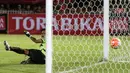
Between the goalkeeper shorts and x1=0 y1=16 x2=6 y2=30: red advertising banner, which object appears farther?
x1=0 y1=16 x2=6 y2=30: red advertising banner

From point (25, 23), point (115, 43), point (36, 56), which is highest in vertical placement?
point (25, 23)

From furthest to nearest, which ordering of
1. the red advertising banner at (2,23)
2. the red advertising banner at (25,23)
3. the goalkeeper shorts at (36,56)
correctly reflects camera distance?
1. the red advertising banner at (2,23)
2. the red advertising banner at (25,23)
3. the goalkeeper shorts at (36,56)

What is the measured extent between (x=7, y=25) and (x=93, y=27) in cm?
569

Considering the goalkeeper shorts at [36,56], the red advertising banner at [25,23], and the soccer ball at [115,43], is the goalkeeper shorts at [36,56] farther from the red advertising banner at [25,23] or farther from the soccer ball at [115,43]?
the red advertising banner at [25,23]

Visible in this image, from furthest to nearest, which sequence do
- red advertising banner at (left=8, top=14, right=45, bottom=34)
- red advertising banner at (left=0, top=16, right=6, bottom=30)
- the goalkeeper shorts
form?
red advertising banner at (left=0, top=16, right=6, bottom=30) < red advertising banner at (left=8, top=14, right=45, bottom=34) < the goalkeeper shorts

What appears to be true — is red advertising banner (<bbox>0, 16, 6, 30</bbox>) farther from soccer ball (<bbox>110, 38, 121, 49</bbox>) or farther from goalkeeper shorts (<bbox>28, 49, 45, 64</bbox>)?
soccer ball (<bbox>110, 38, 121, 49</bbox>)

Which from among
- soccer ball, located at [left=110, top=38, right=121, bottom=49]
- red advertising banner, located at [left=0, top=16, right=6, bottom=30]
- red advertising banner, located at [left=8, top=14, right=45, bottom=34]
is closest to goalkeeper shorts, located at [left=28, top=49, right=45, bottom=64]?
soccer ball, located at [left=110, top=38, right=121, bottom=49]

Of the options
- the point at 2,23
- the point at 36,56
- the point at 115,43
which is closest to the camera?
the point at 36,56

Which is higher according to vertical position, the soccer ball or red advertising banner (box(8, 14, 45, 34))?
red advertising banner (box(8, 14, 45, 34))

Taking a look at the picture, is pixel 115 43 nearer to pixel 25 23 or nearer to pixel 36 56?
pixel 36 56

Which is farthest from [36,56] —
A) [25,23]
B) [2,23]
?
[2,23]

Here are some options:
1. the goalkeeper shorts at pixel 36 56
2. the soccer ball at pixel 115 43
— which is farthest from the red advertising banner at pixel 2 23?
the soccer ball at pixel 115 43

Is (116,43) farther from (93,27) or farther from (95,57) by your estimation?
(93,27)

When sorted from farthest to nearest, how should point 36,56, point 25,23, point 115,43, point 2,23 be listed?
point 2,23
point 25,23
point 115,43
point 36,56
